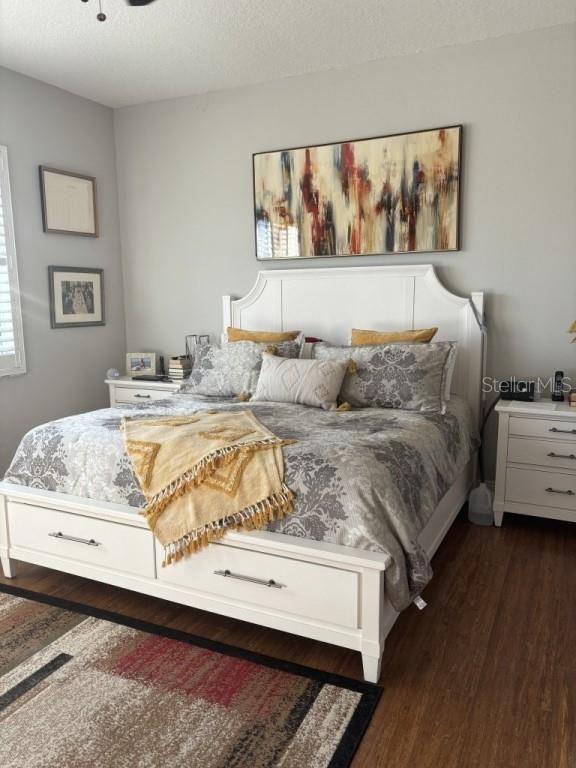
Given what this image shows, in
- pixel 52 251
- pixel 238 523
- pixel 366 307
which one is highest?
pixel 52 251

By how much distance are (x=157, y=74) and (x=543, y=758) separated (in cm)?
405

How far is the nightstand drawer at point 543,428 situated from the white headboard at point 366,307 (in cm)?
41

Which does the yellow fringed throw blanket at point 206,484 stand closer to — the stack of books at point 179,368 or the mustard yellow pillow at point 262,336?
the mustard yellow pillow at point 262,336

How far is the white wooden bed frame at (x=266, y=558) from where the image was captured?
76.0 inches

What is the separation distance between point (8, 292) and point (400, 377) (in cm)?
252

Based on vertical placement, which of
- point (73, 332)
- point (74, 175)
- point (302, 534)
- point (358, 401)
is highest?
point (74, 175)

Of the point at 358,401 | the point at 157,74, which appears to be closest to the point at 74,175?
the point at 157,74

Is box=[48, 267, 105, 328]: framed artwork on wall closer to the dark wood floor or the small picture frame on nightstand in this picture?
the small picture frame on nightstand

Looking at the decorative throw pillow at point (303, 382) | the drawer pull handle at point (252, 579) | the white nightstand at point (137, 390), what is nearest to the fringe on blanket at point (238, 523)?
the drawer pull handle at point (252, 579)

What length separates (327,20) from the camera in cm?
309

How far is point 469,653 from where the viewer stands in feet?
6.86

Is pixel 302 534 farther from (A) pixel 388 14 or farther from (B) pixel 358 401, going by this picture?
(A) pixel 388 14

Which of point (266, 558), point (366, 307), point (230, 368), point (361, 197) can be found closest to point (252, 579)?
point (266, 558)

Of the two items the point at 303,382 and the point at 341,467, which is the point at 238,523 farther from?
the point at 303,382
